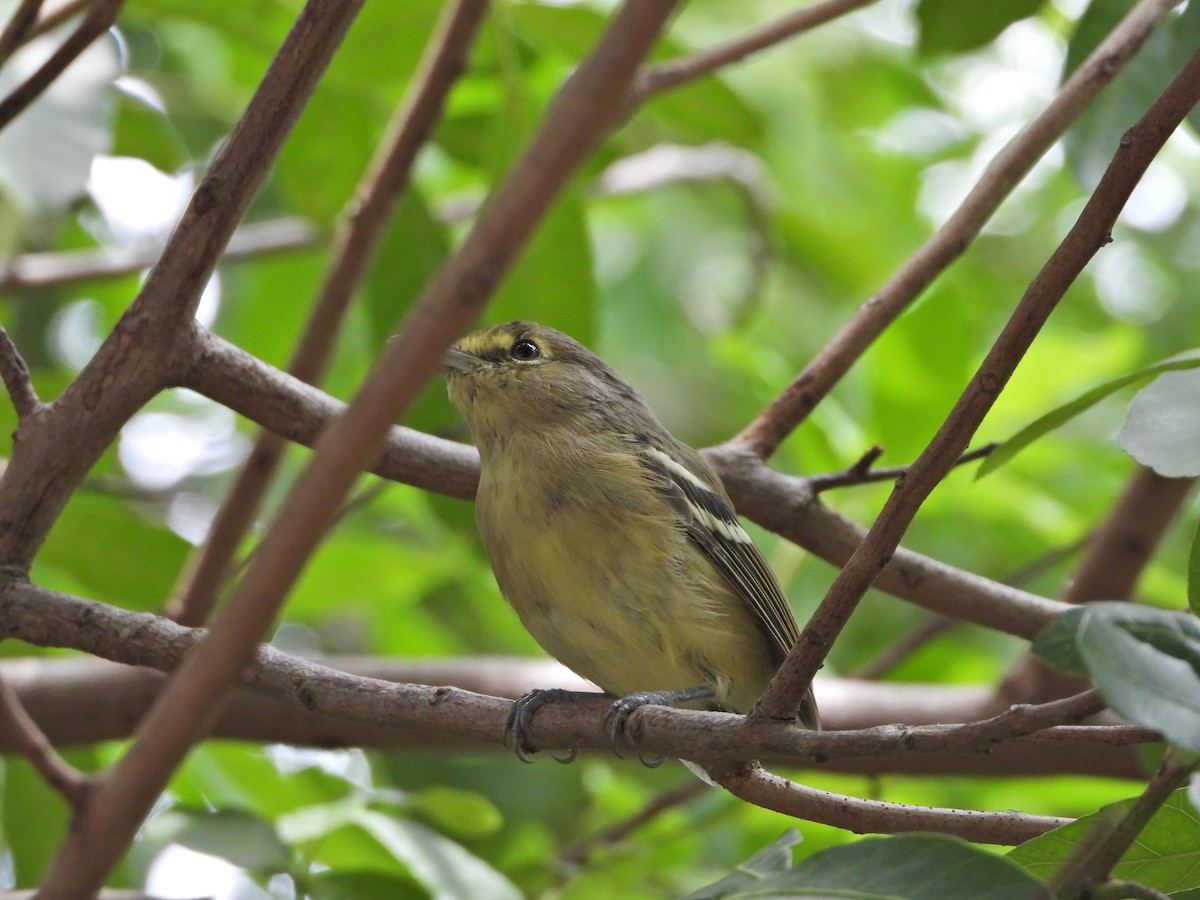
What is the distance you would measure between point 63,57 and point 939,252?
229cm

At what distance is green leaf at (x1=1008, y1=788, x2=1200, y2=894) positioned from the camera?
1974 mm

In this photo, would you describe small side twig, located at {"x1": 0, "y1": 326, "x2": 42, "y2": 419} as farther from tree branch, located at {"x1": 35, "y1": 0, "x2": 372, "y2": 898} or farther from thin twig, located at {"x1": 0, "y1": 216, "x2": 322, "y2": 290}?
thin twig, located at {"x1": 0, "y1": 216, "x2": 322, "y2": 290}

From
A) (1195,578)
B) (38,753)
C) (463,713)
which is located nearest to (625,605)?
(463,713)

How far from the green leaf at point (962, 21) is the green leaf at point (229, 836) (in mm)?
3126

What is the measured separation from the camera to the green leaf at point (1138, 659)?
1.55 meters

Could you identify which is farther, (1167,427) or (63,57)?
(63,57)

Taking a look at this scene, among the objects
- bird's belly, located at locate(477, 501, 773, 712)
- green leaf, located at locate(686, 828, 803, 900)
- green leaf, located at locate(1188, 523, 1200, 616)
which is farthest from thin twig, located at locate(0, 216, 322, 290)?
green leaf, located at locate(1188, 523, 1200, 616)

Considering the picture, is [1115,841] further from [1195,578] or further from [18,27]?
[18,27]

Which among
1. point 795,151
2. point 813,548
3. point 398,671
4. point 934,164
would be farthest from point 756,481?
point 934,164

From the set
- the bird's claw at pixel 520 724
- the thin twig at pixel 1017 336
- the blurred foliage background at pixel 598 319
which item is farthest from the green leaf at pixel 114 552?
the thin twig at pixel 1017 336

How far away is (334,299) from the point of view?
367 centimetres

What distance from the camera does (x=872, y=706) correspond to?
4328mm

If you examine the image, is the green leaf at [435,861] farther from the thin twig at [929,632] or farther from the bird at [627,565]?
the thin twig at [929,632]

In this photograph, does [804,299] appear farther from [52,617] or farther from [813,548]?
[52,617]
